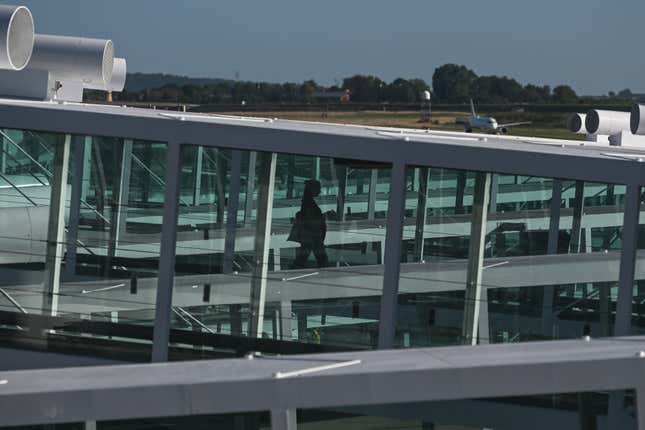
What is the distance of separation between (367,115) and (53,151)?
127 metres

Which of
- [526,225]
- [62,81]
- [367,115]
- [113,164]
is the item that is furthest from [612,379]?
[367,115]

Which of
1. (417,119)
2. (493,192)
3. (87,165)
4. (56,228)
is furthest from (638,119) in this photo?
(417,119)

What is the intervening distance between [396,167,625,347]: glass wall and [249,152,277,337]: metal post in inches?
51.7

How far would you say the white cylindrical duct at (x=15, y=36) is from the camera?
49.2 ft

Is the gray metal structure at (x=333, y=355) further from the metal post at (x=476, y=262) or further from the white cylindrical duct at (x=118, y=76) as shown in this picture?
the white cylindrical duct at (x=118, y=76)

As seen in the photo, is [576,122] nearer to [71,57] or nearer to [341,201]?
[71,57]

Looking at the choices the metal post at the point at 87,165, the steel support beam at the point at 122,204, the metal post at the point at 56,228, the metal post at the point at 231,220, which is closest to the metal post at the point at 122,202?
the steel support beam at the point at 122,204

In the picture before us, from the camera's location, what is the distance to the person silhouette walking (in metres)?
11.5

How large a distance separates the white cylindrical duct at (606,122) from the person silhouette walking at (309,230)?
13080 mm

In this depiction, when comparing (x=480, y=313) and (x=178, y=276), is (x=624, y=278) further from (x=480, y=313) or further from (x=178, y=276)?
(x=178, y=276)

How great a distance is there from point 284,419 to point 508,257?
494 cm

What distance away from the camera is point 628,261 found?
1138 cm

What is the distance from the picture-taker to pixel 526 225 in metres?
11.2

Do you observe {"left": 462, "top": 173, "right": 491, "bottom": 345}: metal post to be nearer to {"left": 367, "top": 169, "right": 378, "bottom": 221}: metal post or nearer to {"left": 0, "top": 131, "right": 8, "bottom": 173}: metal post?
{"left": 367, "top": 169, "right": 378, "bottom": 221}: metal post
